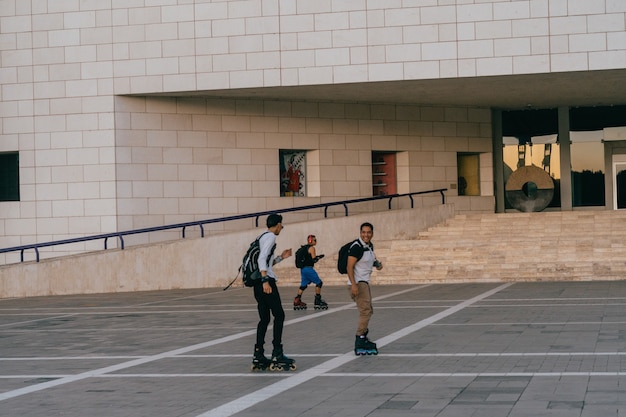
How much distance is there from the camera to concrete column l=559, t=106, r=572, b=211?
37.3 meters

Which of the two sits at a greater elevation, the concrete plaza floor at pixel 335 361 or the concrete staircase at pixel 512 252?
the concrete staircase at pixel 512 252

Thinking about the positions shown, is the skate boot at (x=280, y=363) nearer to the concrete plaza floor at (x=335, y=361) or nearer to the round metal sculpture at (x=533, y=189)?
the concrete plaza floor at (x=335, y=361)

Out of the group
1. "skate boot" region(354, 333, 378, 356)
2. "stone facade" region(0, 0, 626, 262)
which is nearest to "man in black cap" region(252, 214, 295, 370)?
"skate boot" region(354, 333, 378, 356)

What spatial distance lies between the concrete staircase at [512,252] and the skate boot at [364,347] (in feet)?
44.8

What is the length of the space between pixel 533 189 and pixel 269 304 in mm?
27825

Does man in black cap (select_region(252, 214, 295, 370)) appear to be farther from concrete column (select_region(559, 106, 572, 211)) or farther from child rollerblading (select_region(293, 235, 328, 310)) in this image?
concrete column (select_region(559, 106, 572, 211))

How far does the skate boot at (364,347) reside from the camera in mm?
11891

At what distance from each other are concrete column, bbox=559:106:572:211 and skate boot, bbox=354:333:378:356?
2684 cm

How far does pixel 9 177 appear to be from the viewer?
30422 millimetres

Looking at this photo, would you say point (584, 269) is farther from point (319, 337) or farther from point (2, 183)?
point (2, 183)

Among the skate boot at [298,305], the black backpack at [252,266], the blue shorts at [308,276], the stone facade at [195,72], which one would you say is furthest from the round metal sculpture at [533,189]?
the black backpack at [252,266]

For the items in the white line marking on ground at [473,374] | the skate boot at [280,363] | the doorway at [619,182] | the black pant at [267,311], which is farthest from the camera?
the doorway at [619,182]

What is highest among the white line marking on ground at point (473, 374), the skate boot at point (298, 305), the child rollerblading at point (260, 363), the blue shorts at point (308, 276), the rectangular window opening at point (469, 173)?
the rectangular window opening at point (469, 173)

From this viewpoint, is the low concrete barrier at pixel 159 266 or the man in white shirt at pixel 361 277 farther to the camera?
the low concrete barrier at pixel 159 266
